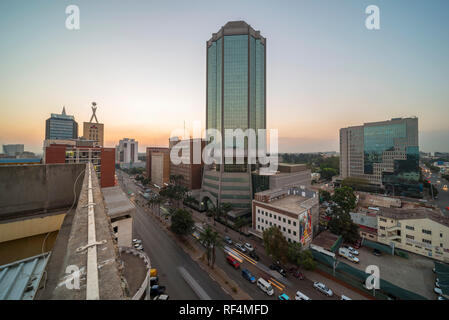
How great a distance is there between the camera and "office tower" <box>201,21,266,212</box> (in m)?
41.8

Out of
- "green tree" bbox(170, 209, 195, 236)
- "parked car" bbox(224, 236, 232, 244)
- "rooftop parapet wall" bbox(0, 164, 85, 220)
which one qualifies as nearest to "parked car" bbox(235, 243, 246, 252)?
"parked car" bbox(224, 236, 232, 244)

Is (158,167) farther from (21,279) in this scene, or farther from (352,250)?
(21,279)

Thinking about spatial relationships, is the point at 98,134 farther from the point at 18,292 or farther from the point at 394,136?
the point at 394,136

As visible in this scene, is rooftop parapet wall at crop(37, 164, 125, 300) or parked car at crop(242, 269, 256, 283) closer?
rooftop parapet wall at crop(37, 164, 125, 300)

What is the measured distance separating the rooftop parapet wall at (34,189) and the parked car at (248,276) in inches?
688

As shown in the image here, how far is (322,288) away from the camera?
16.3 meters

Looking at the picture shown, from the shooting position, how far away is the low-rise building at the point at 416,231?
2041cm

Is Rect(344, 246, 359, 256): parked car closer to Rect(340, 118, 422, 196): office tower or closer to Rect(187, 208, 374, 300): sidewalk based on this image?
Rect(187, 208, 374, 300): sidewalk

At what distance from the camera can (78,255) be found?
2.69 meters

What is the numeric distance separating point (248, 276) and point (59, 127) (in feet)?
382

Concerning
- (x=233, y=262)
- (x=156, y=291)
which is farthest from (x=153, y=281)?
(x=233, y=262)

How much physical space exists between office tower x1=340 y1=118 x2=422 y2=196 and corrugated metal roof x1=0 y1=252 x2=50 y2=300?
Answer: 7281cm
